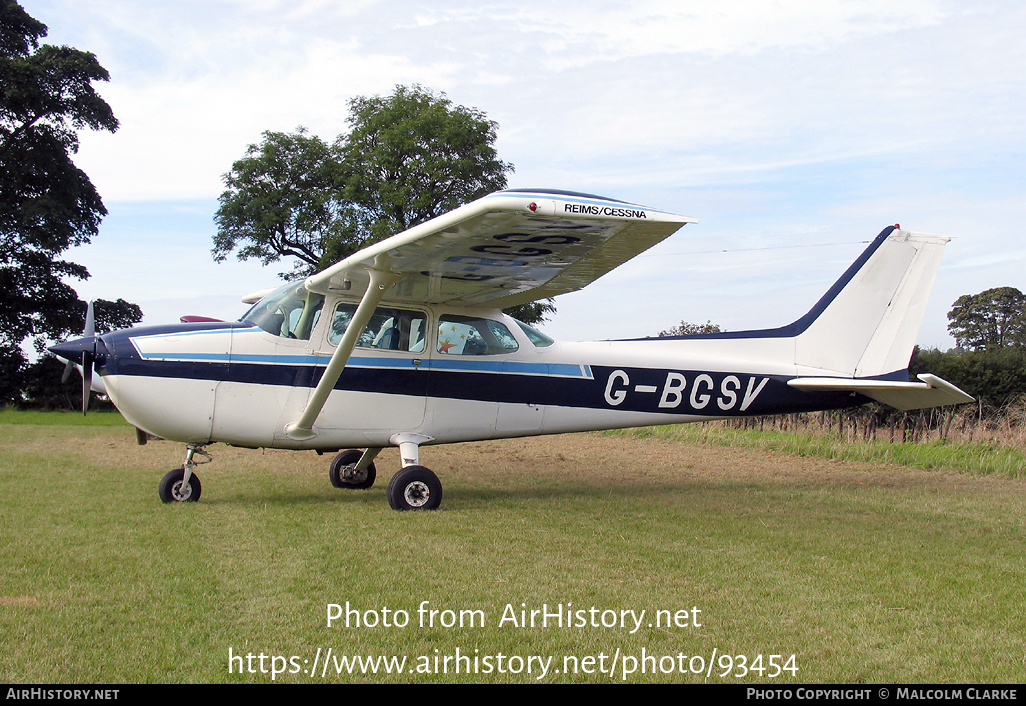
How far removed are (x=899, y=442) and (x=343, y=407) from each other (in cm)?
939

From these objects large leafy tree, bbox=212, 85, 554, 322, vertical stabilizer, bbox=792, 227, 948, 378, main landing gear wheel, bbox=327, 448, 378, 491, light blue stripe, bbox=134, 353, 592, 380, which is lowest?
main landing gear wheel, bbox=327, 448, 378, 491

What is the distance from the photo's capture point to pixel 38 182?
27688 mm

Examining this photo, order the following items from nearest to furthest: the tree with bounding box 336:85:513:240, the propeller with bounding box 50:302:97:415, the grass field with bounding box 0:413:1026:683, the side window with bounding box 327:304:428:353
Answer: the grass field with bounding box 0:413:1026:683
the propeller with bounding box 50:302:97:415
the side window with bounding box 327:304:428:353
the tree with bounding box 336:85:513:240

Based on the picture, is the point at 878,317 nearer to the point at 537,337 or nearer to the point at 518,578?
the point at 537,337

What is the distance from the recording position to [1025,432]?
463 inches

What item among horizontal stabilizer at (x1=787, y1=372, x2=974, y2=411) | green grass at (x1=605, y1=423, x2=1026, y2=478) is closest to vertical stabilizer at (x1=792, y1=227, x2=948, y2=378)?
horizontal stabilizer at (x1=787, y1=372, x2=974, y2=411)

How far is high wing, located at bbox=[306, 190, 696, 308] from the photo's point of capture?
18.9 ft

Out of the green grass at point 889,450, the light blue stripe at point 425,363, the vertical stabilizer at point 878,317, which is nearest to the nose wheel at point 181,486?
the light blue stripe at point 425,363

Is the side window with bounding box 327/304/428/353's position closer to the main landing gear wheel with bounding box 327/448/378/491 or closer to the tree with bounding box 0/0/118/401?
the main landing gear wheel with bounding box 327/448/378/491

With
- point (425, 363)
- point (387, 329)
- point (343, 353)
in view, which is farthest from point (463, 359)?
point (343, 353)

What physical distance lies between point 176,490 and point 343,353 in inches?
93.5

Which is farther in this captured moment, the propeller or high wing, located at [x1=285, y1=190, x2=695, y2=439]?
the propeller

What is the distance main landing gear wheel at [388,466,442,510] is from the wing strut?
112cm

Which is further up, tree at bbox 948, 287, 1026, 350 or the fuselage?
tree at bbox 948, 287, 1026, 350
